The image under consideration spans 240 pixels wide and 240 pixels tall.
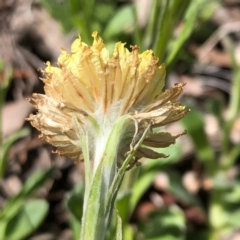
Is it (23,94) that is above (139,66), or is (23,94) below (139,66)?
above

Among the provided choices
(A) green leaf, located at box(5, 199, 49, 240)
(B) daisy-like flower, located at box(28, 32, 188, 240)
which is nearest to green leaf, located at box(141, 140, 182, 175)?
(A) green leaf, located at box(5, 199, 49, 240)

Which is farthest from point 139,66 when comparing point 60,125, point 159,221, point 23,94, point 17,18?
point 17,18

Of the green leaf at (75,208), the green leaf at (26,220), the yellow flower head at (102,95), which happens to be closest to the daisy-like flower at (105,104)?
the yellow flower head at (102,95)

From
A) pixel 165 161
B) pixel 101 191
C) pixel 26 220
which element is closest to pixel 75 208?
pixel 26 220

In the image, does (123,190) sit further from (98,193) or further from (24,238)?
(98,193)

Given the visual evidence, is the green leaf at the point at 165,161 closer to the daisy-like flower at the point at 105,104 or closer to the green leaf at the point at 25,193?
the green leaf at the point at 25,193

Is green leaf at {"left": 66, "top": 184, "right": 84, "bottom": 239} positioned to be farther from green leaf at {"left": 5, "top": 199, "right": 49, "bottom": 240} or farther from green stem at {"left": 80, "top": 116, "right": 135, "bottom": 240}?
green stem at {"left": 80, "top": 116, "right": 135, "bottom": 240}

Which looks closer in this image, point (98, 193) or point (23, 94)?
point (98, 193)
